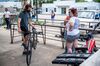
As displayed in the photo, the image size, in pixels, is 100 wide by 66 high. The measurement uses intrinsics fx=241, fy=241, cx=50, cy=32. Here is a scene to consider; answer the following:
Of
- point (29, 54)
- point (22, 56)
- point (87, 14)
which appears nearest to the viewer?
point (29, 54)

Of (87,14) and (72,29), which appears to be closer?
(72,29)

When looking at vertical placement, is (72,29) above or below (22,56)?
above

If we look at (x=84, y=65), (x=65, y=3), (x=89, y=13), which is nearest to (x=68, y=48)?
(x=84, y=65)

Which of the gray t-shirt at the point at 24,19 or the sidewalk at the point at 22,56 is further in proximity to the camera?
the gray t-shirt at the point at 24,19

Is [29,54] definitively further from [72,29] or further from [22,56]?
[72,29]

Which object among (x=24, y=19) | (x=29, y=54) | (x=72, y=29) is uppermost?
(x=24, y=19)

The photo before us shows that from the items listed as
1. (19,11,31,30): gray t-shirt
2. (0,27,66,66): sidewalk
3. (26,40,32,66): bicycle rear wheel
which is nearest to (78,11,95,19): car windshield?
(0,27,66,66): sidewalk

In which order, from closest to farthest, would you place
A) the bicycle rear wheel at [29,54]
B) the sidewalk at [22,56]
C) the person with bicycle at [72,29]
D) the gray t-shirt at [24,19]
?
1. the person with bicycle at [72,29]
2. the bicycle rear wheel at [29,54]
3. the sidewalk at [22,56]
4. the gray t-shirt at [24,19]

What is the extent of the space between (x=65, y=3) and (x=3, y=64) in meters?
41.5

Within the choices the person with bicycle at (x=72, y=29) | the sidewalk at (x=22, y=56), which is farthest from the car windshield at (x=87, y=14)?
the person with bicycle at (x=72, y=29)

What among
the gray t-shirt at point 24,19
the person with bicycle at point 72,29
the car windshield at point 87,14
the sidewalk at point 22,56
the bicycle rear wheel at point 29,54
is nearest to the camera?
the person with bicycle at point 72,29

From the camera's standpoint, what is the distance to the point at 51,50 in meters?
8.25

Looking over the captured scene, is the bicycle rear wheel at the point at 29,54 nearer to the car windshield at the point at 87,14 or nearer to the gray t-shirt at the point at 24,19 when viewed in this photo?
the gray t-shirt at the point at 24,19

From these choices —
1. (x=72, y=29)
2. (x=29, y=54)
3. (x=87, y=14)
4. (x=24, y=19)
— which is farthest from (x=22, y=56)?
(x=87, y=14)
